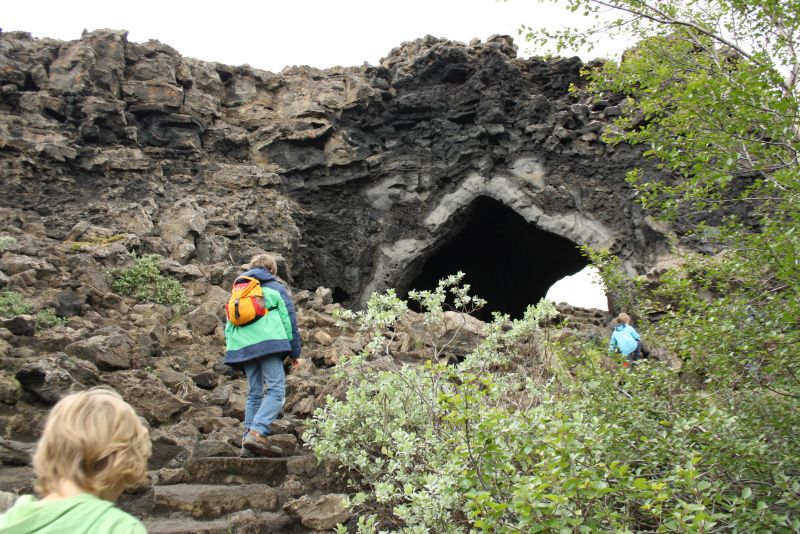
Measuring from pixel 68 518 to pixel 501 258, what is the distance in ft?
65.8

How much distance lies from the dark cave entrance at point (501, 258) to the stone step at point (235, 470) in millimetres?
13165

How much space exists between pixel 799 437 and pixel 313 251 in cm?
1480

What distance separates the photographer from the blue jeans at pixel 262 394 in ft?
17.9

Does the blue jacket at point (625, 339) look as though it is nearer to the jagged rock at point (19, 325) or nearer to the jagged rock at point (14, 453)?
the jagged rock at point (14, 453)

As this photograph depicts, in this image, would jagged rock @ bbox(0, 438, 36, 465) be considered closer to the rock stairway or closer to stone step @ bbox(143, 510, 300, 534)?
the rock stairway

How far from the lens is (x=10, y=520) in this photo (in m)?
1.63

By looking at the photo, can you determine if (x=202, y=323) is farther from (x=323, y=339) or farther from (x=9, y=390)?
(x=9, y=390)

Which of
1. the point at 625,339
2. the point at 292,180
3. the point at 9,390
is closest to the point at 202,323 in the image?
the point at 9,390

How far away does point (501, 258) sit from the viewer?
21188 millimetres

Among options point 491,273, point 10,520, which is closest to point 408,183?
point 491,273

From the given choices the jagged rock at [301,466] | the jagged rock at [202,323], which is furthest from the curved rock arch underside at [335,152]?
the jagged rock at [301,466]

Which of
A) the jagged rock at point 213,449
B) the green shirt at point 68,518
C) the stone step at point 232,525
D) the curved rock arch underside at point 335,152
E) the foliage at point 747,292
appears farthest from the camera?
the curved rock arch underside at point 335,152

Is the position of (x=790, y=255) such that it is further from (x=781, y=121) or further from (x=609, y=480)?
(x=609, y=480)

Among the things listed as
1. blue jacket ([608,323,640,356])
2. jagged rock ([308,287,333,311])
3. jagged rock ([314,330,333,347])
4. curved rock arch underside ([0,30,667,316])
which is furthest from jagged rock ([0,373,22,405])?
curved rock arch underside ([0,30,667,316])
